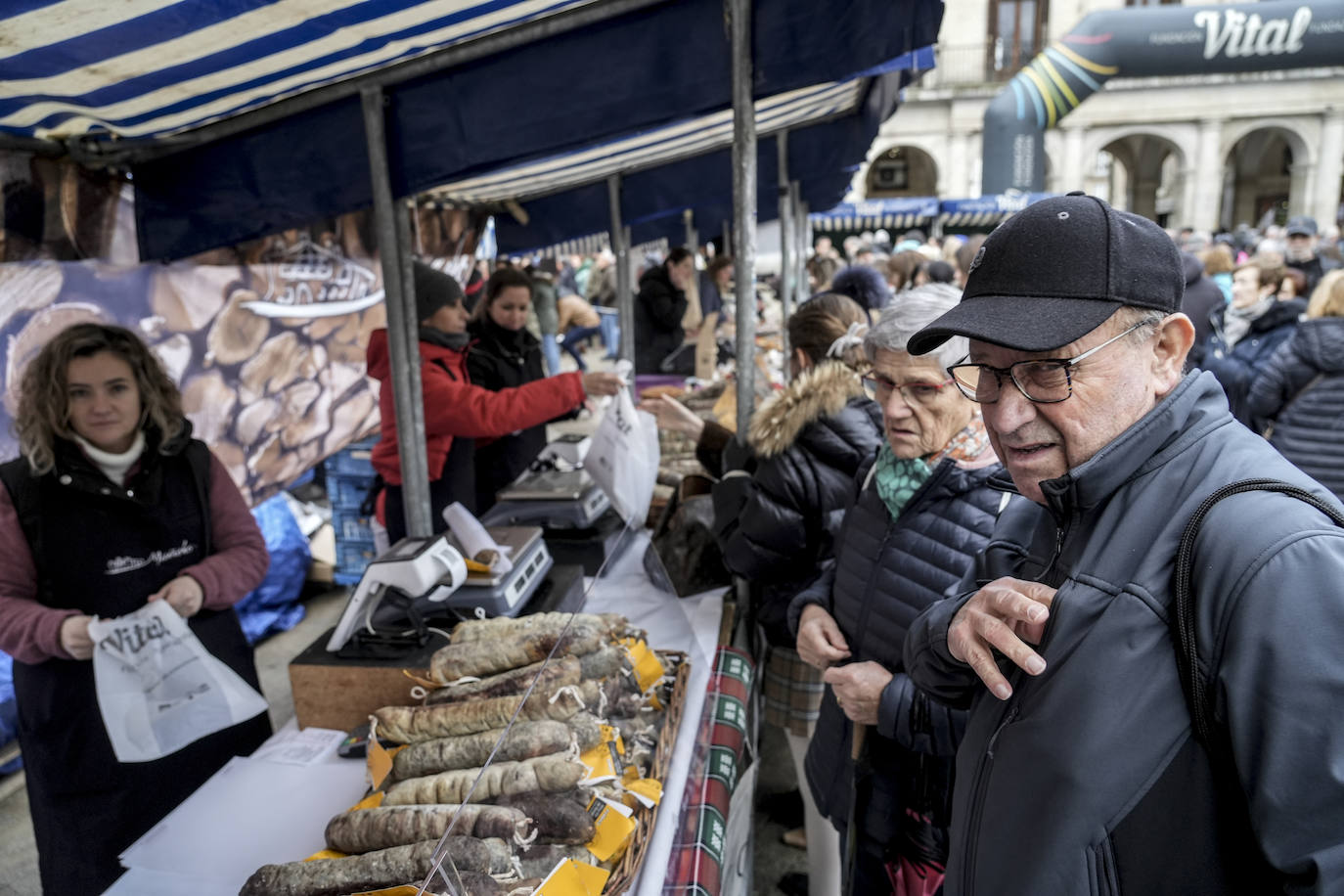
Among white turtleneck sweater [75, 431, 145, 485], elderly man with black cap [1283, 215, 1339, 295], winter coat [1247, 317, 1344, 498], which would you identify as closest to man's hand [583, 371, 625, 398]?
white turtleneck sweater [75, 431, 145, 485]

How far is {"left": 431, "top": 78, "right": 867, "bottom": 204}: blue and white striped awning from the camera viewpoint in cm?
455

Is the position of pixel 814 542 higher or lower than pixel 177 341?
lower

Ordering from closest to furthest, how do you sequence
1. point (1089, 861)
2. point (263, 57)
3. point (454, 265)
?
point (1089, 861) < point (263, 57) < point (454, 265)

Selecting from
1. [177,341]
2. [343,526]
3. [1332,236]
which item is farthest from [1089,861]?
[1332,236]

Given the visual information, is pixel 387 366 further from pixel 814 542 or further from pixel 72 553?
pixel 814 542

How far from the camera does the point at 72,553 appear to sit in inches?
82.4

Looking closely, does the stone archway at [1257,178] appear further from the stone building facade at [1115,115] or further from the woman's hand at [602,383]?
the woman's hand at [602,383]

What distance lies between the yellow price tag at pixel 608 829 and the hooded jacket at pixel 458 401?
1657mm

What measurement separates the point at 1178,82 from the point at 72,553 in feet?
110

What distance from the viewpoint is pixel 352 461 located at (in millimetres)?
5102

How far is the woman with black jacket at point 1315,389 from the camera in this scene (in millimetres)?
3934

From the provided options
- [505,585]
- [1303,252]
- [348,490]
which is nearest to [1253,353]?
[1303,252]

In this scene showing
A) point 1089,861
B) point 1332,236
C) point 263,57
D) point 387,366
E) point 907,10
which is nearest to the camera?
point 1089,861

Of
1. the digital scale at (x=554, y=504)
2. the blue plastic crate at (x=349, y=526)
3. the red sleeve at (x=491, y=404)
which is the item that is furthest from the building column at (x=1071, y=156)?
the red sleeve at (x=491, y=404)
